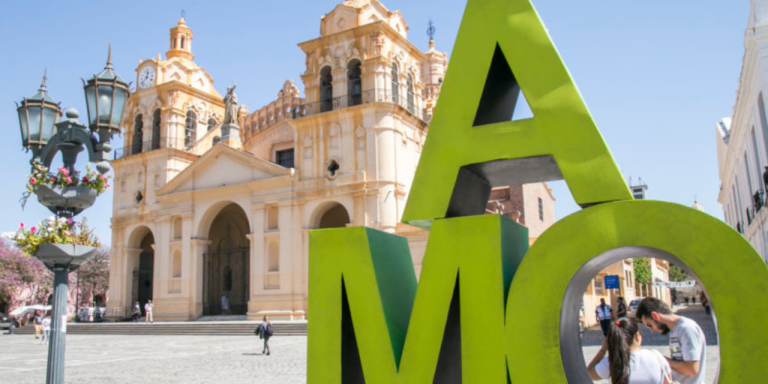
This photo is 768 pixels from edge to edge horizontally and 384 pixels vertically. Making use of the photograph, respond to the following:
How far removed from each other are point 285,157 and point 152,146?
8.68 meters

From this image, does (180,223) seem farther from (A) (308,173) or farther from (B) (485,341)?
(B) (485,341)

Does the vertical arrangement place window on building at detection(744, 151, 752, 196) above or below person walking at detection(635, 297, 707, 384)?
above

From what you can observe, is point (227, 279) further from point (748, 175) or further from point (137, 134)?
point (748, 175)

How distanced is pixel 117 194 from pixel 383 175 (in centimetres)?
1885

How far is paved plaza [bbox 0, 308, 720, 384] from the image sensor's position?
39.0ft

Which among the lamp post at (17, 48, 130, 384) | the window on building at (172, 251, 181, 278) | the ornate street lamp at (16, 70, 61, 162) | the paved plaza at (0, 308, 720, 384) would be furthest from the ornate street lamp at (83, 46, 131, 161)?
the window on building at (172, 251, 181, 278)

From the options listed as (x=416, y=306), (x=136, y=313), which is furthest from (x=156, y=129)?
(x=416, y=306)

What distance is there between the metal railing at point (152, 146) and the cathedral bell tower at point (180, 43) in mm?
6171

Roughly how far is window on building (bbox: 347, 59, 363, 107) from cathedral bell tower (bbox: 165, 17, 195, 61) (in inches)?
565

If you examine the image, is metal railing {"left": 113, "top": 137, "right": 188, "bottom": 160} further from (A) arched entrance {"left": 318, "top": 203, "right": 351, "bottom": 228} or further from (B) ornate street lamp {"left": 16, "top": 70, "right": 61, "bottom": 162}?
(B) ornate street lamp {"left": 16, "top": 70, "right": 61, "bottom": 162}

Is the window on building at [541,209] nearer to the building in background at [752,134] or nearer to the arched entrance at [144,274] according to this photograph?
the building in background at [752,134]

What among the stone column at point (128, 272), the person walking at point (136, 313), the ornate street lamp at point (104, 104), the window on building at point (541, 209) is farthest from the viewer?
the stone column at point (128, 272)

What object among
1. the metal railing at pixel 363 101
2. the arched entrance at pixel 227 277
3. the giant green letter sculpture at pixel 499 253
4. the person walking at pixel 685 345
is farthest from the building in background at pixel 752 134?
the arched entrance at pixel 227 277

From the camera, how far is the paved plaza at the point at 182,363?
11.9m
